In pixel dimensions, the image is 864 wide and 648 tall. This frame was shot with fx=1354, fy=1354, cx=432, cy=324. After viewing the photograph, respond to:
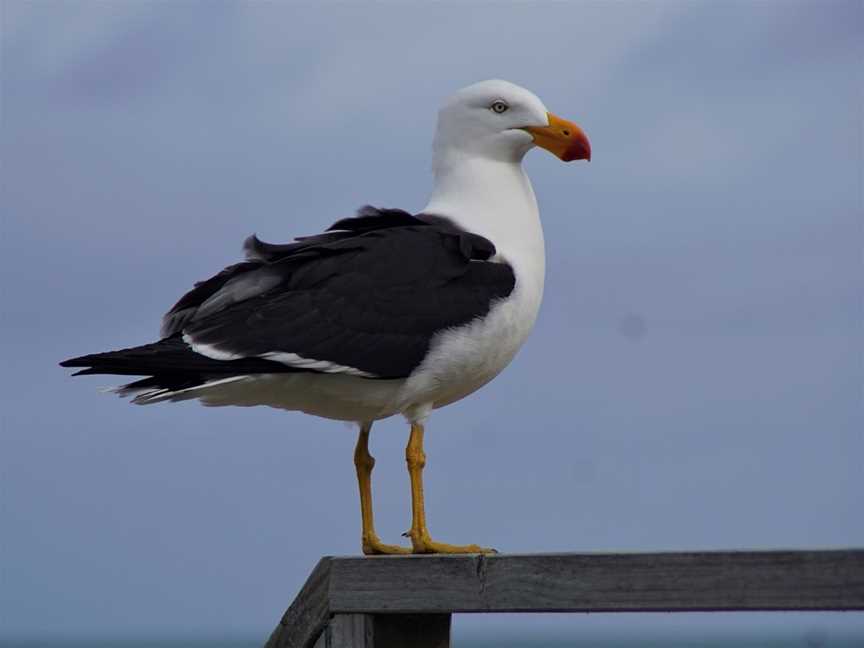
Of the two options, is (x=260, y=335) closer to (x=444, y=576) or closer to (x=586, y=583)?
(x=444, y=576)

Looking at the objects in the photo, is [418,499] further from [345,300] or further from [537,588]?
[537,588]

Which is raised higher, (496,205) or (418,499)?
(496,205)

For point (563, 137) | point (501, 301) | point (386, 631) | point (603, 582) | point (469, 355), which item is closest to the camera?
point (603, 582)

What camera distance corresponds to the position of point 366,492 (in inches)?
243

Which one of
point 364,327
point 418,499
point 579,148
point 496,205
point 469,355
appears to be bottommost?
point 418,499

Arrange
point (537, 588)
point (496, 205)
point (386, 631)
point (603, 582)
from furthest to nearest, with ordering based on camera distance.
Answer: point (496, 205) < point (386, 631) < point (537, 588) < point (603, 582)

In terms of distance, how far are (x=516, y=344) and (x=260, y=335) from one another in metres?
1.16

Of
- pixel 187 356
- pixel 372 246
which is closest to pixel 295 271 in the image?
pixel 372 246

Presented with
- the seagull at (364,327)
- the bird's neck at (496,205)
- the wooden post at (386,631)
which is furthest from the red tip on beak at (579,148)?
the wooden post at (386,631)

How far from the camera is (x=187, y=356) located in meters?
5.43

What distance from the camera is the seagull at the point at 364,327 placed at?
18.3 ft

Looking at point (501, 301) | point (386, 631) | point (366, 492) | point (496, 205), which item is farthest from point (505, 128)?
point (386, 631)

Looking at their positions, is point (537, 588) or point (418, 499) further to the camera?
point (418, 499)

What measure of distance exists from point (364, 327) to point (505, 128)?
1.51 m
